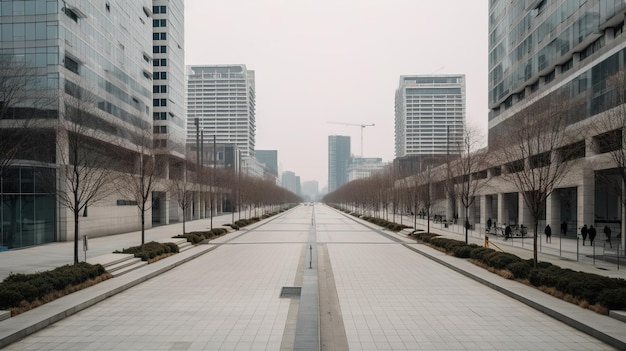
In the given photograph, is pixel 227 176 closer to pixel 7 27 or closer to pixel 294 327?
pixel 7 27

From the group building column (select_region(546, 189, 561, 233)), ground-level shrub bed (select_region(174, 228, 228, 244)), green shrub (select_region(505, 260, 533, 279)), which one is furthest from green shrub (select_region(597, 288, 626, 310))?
building column (select_region(546, 189, 561, 233))

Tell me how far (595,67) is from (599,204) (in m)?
20.4

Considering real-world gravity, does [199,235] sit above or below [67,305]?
below

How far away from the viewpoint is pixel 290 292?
45.4 feet

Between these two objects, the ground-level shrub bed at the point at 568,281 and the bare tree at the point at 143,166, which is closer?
the ground-level shrub bed at the point at 568,281

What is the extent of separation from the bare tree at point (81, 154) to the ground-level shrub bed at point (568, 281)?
15.8 meters

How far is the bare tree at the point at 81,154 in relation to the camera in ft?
57.2

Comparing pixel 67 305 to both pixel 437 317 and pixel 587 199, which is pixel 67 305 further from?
pixel 587 199

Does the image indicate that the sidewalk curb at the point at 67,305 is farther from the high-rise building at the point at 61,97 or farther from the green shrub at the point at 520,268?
the green shrub at the point at 520,268

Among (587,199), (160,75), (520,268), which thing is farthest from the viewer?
(160,75)

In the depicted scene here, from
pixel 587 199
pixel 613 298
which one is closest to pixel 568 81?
pixel 587 199

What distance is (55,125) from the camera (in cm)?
2280

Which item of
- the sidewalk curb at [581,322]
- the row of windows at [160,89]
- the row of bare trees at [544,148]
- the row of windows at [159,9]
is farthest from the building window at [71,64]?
the sidewalk curb at [581,322]

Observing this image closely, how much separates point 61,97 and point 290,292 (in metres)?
23.8
